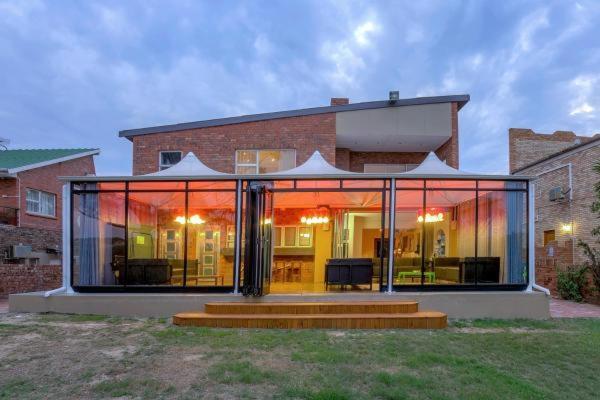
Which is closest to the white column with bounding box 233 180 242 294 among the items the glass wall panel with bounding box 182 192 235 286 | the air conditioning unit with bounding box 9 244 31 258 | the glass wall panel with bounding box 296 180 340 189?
the glass wall panel with bounding box 182 192 235 286

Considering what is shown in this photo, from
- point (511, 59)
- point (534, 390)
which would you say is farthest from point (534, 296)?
point (511, 59)

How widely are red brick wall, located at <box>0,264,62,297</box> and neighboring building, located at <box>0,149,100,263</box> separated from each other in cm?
368

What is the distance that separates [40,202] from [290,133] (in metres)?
11.7

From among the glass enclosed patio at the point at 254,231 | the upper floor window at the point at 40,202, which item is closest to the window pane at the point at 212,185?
the glass enclosed patio at the point at 254,231

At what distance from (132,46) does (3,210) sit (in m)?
9.04

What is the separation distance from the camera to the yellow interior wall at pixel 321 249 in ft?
41.9

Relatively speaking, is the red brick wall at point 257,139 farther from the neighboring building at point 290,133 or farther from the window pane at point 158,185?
the window pane at point 158,185

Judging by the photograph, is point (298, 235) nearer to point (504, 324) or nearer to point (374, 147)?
point (374, 147)

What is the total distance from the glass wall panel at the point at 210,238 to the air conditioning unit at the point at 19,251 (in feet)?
25.6

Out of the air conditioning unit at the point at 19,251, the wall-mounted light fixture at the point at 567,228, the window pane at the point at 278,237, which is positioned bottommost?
the air conditioning unit at the point at 19,251

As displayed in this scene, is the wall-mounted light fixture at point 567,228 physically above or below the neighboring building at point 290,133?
below

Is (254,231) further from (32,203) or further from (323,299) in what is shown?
(32,203)

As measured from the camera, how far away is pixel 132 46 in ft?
66.8

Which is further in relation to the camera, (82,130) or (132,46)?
(82,130)
